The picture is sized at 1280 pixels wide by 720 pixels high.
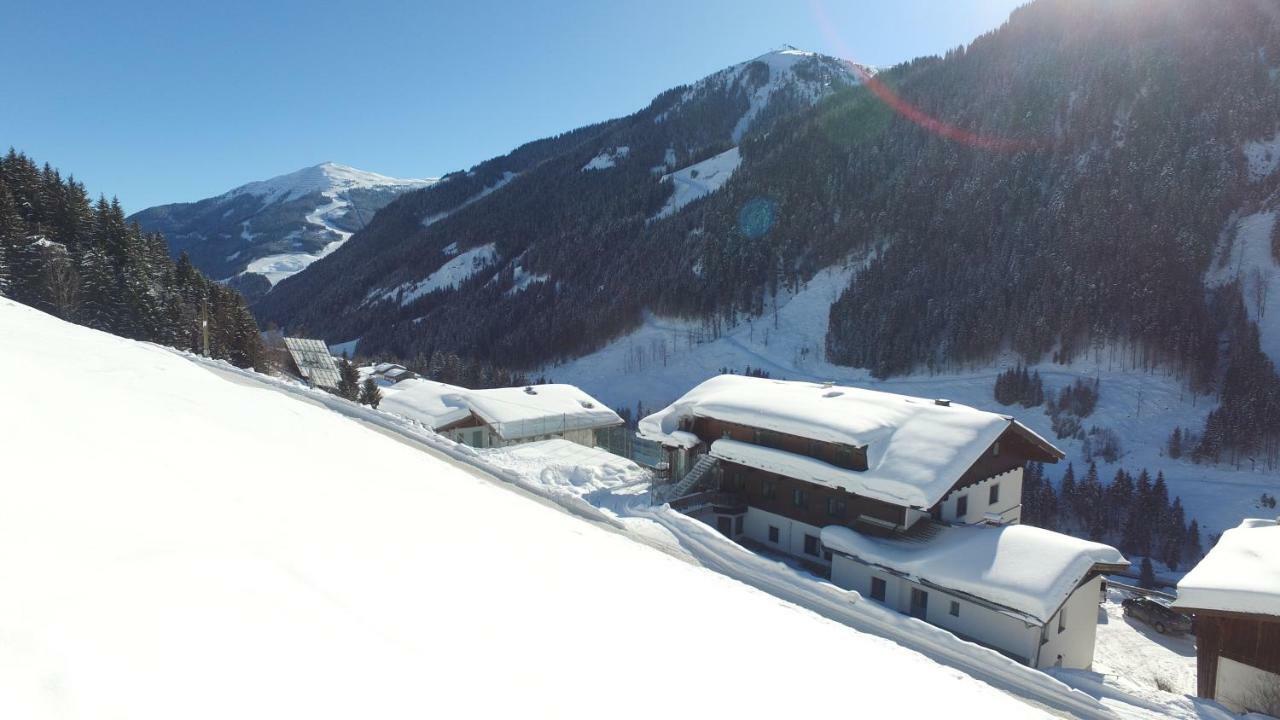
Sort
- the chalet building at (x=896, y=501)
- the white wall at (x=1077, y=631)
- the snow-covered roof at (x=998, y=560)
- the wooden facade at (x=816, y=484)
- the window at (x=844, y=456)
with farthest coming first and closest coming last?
the window at (x=844, y=456), the wooden facade at (x=816, y=484), the white wall at (x=1077, y=631), the chalet building at (x=896, y=501), the snow-covered roof at (x=998, y=560)

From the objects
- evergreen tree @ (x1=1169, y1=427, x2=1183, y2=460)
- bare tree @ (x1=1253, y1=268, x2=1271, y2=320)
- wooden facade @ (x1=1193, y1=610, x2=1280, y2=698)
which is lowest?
evergreen tree @ (x1=1169, y1=427, x2=1183, y2=460)

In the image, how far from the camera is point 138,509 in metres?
4.73

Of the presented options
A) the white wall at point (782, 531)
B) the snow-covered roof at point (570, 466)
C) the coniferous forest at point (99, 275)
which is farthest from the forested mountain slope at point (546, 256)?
the white wall at point (782, 531)

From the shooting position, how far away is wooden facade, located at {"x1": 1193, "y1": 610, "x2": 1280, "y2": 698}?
14156 mm

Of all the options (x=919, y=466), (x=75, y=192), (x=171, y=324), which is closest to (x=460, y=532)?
(x=919, y=466)

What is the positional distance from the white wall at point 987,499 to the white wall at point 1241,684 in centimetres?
730

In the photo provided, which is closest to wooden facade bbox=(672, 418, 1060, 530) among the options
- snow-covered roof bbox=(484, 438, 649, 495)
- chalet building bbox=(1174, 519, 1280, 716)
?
snow-covered roof bbox=(484, 438, 649, 495)

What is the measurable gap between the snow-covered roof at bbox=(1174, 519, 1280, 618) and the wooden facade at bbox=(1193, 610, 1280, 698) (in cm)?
24

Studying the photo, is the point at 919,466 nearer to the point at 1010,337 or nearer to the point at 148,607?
the point at 148,607

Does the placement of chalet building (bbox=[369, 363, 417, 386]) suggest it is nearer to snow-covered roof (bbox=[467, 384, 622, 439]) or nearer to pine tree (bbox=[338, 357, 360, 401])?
pine tree (bbox=[338, 357, 360, 401])

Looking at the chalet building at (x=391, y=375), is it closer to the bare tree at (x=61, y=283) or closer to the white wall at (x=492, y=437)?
the white wall at (x=492, y=437)

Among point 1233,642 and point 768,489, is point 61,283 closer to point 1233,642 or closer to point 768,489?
point 768,489

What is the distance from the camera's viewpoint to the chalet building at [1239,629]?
14.2 metres

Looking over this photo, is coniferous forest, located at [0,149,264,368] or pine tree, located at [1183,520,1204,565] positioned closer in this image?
coniferous forest, located at [0,149,264,368]
